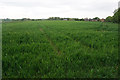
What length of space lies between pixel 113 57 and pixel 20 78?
4214 mm

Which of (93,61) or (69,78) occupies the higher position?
(93,61)

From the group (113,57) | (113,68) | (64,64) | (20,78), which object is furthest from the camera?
(113,57)

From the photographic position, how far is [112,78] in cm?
293

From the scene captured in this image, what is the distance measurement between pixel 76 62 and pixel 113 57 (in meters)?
1.97

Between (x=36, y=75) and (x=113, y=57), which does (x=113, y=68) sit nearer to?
(x=113, y=57)

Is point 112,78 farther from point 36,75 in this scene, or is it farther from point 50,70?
point 36,75

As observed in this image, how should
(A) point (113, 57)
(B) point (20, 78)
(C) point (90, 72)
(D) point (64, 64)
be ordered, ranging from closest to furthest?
(B) point (20, 78)
(C) point (90, 72)
(D) point (64, 64)
(A) point (113, 57)

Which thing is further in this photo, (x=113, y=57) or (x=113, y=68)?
(x=113, y=57)

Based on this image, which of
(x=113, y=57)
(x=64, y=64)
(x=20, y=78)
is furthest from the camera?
(x=113, y=57)

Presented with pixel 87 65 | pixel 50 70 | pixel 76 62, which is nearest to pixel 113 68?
pixel 87 65

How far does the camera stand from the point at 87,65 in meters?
3.59

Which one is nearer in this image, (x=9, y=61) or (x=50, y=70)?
(x=50, y=70)

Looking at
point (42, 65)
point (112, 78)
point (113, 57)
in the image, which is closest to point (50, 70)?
point (42, 65)

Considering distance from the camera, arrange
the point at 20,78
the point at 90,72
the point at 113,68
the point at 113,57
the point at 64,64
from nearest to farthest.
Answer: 1. the point at 20,78
2. the point at 90,72
3. the point at 113,68
4. the point at 64,64
5. the point at 113,57
